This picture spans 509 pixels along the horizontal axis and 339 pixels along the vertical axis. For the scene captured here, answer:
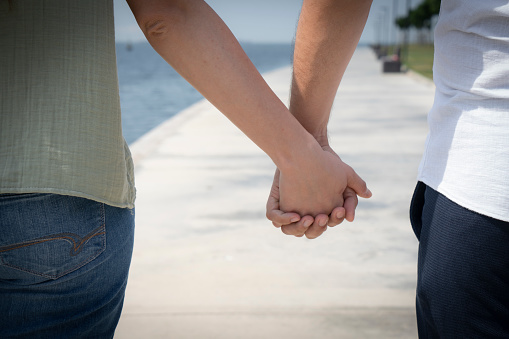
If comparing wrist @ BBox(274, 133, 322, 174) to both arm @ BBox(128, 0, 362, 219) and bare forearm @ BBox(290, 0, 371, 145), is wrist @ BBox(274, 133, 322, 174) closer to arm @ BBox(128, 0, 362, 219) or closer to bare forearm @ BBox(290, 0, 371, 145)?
arm @ BBox(128, 0, 362, 219)

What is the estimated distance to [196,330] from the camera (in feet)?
10.4

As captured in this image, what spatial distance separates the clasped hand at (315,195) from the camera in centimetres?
181

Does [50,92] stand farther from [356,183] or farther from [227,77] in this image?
[356,183]

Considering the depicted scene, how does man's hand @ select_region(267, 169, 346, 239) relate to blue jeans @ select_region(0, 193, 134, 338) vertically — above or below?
below

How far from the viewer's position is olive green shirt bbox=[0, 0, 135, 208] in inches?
42.8

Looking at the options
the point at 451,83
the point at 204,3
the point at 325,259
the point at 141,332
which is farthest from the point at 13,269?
the point at 325,259

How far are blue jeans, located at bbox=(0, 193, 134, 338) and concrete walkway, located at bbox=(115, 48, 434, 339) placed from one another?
2.02 meters

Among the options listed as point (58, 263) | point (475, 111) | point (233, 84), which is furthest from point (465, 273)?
point (58, 263)

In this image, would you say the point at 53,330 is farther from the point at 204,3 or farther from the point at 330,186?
the point at 330,186

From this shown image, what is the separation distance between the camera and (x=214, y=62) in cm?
141

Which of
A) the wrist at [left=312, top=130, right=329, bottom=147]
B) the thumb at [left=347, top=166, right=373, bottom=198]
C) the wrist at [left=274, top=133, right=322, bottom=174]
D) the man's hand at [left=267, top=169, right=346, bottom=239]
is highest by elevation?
the wrist at [left=274, top=133, right=322, bottom=174]

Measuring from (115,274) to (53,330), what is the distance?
165 mm

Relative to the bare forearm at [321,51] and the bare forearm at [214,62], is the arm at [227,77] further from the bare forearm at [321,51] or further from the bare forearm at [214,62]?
the bare forearm at [321,51]

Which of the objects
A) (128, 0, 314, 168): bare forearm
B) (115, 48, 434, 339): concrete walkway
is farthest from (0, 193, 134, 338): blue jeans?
(115, 48, 434, 339): concrete walkway
